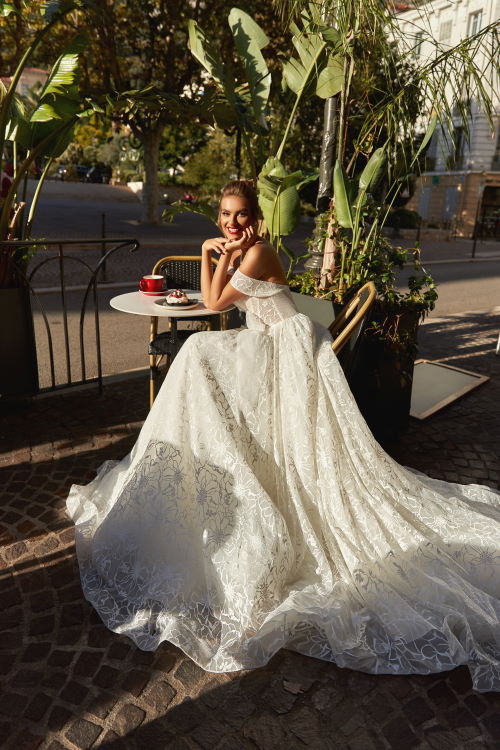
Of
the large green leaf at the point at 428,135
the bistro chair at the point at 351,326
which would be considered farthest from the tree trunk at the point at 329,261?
the large green leaf at the point at 428,135

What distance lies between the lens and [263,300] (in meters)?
3.19

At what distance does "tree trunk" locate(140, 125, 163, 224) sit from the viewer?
20047 mm

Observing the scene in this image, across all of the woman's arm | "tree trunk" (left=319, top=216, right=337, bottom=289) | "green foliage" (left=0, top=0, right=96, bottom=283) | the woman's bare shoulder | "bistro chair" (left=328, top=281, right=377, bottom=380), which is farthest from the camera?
"tree trunk" (left=319, top=216, right=337, bottom=289)

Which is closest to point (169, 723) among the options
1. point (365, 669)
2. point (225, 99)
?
point (365, 669)

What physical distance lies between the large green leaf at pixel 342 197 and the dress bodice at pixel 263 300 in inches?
46.9

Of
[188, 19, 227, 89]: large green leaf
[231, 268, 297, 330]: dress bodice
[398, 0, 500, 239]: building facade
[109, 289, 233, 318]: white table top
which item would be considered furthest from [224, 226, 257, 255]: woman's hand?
[398, 0, 500, 239]: building facade

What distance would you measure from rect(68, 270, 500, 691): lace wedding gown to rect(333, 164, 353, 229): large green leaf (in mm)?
1225

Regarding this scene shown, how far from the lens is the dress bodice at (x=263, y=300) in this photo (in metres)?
3.14

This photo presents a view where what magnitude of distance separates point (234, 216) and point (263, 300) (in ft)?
1.70

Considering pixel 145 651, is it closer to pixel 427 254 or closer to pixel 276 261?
pixel 276 261

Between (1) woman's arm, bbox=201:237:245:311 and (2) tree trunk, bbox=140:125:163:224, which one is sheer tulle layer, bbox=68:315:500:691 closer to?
(1) woman's arm, bbox=201:237:245:311

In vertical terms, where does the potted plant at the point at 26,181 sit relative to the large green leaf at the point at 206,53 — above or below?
below

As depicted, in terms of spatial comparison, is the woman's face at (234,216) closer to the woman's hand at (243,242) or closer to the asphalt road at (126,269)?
the woman's hand at (243,242)

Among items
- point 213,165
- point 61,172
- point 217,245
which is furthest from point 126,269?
point 61,172
